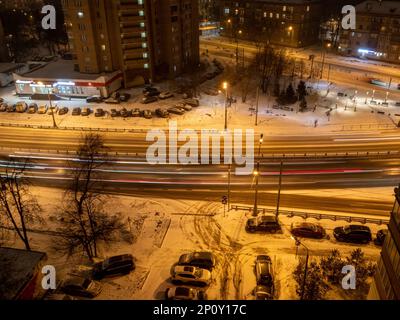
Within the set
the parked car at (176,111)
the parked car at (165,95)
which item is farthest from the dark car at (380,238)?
the parked car at (165,95)

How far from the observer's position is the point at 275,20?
92000 mm

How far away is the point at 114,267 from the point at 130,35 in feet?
152

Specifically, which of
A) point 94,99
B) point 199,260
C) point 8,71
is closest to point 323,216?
point 199,260

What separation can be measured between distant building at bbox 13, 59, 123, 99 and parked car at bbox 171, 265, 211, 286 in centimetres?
4180

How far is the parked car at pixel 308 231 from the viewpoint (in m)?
29.2

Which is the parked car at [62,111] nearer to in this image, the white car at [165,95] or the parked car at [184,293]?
the white car at [165,95]

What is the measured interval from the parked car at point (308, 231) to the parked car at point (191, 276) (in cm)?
833

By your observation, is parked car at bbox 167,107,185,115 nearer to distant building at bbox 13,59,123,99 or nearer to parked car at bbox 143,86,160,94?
parked car at bbox 143,86,160,94

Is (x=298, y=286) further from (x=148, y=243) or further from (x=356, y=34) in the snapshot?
(x=356, y=34)

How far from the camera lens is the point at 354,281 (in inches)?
979

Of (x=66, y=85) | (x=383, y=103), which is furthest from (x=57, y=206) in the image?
(x=383, y=103)

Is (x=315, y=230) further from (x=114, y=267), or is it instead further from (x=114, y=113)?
(x=114, y=113)

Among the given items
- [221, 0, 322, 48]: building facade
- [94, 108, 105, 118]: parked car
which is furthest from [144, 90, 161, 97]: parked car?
[221, 0, 322, 48]: building facade

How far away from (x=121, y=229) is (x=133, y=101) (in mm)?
32723
